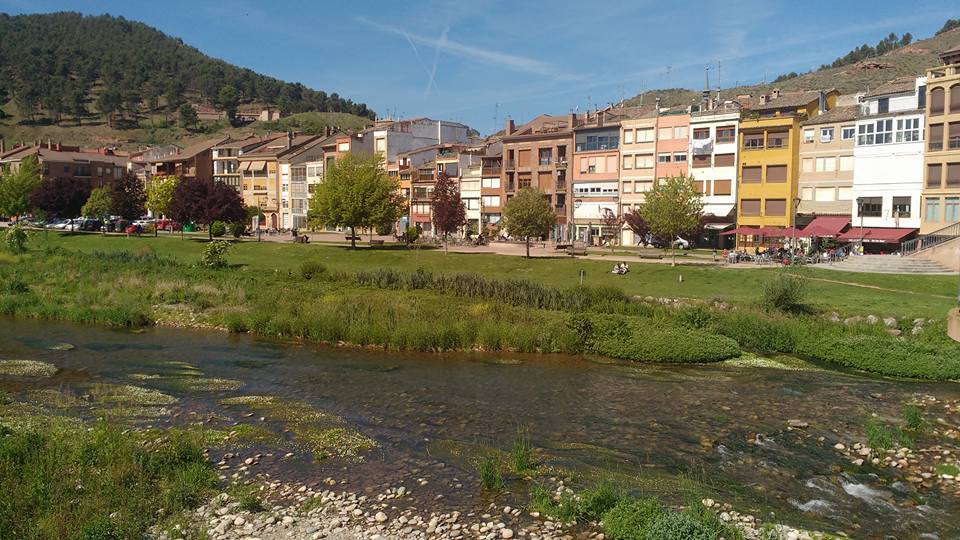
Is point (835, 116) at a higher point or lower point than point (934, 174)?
higher

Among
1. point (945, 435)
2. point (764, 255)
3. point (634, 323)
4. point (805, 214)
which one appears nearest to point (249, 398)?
point (634, 323)

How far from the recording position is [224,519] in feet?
47.5

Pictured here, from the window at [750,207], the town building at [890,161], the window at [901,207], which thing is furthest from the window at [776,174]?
the window at [901,207]

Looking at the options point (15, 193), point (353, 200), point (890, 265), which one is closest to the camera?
point (890, 265)

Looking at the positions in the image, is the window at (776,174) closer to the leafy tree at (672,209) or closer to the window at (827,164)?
the window at (827,164)

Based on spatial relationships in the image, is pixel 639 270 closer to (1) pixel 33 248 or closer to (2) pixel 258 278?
(2) pixel 258 278

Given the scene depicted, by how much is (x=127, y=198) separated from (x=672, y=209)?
73320 mm

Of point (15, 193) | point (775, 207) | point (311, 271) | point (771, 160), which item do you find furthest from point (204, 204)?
point (775, 207)

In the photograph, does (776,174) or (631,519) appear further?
(776,174)

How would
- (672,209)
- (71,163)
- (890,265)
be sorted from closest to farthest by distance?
(890,265) < (672,209) < (71,163)

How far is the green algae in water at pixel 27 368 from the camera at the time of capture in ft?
87.9

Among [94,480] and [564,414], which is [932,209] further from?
[94,480]

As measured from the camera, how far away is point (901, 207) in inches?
2571

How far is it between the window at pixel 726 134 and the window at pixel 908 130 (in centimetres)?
1640
